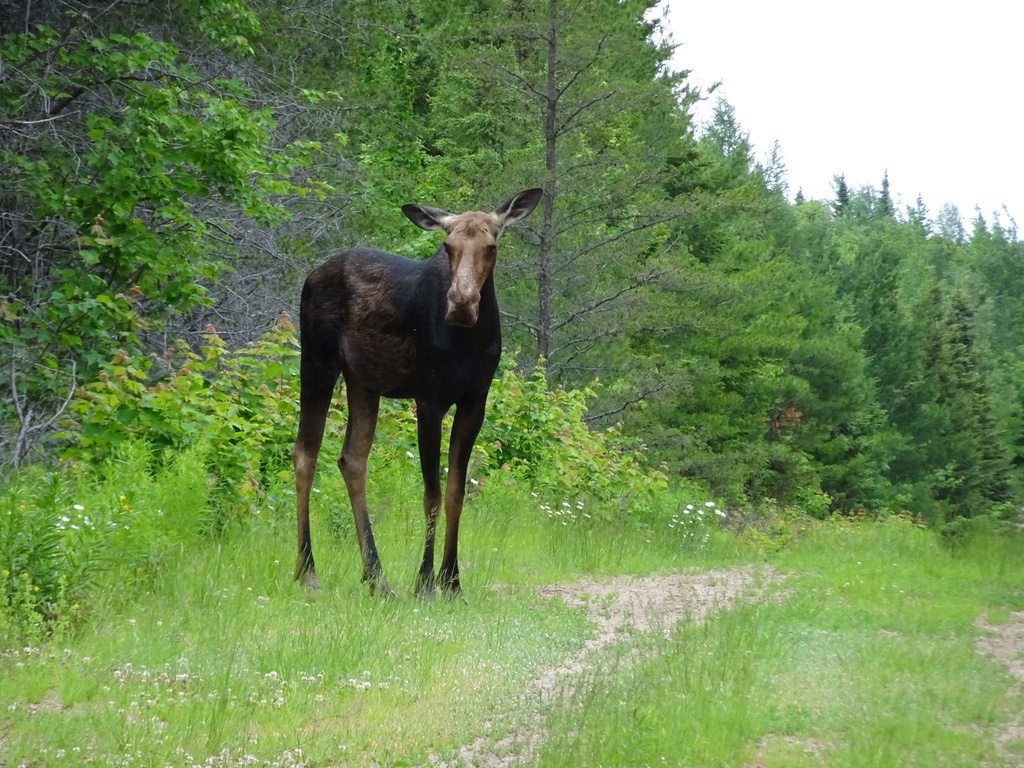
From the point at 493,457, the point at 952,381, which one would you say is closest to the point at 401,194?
the point at 493,457

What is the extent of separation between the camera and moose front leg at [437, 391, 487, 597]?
815 cm

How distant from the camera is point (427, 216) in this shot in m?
8.45

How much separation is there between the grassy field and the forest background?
2.72 metres

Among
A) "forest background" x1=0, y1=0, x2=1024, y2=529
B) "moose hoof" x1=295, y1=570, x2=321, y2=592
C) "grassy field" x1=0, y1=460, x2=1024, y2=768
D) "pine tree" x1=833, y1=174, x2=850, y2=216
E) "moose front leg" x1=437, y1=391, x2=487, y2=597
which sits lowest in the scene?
"grassy field" x1=0, y1=460, x2=1024, y2=768

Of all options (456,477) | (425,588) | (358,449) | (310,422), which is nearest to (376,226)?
(310,422)

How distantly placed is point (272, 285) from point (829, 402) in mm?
28278

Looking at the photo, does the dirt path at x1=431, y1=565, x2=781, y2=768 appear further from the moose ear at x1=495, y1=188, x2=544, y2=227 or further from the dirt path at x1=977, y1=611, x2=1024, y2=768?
the moose ear at x1=495, y1=188, x2=544, y2=227

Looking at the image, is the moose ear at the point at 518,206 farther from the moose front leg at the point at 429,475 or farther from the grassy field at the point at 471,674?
the grassy field at the point at 471,674

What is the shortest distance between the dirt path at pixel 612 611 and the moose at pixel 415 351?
1.20 metres

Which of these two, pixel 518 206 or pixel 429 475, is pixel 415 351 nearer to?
pixel 429 475

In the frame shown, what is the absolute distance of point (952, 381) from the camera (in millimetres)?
54125

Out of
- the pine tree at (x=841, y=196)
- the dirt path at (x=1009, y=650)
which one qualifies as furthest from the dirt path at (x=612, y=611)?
the pine tree at (x=841, y=196)

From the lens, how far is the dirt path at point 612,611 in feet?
15.8

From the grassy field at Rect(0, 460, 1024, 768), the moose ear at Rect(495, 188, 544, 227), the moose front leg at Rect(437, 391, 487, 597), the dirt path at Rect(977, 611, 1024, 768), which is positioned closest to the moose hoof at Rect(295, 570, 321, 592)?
the grassy field at Rect(0, 460, 1024, 768)
